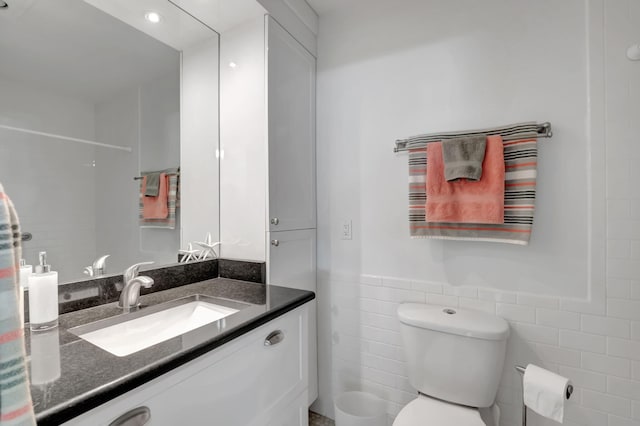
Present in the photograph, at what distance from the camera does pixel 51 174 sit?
1058 millimetres

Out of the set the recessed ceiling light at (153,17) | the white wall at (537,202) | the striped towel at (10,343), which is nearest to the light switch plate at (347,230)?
the white wall at (537,202)

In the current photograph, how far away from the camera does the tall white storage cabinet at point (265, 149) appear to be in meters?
1.47

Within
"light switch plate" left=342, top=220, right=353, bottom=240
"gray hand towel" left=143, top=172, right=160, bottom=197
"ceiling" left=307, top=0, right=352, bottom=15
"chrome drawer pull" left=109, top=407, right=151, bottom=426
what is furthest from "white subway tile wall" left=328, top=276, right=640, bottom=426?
"ceiling" left=307, top=0, right=352, bottom=15

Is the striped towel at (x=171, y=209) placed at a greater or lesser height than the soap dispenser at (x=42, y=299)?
greater

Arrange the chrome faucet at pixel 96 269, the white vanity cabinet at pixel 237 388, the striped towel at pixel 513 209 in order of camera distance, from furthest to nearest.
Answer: the striped towel at pixel 513 209 → the chrome faucet at pixel 96 269 → the white vanity cabinet at pixel 237 388

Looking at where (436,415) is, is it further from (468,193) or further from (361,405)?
(468,193)

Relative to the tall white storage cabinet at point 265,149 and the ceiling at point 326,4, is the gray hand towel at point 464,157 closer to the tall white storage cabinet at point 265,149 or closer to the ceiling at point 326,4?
the tall white storage cabinet at point 265,149

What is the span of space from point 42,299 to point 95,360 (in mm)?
334

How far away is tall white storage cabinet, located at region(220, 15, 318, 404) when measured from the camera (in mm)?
1466

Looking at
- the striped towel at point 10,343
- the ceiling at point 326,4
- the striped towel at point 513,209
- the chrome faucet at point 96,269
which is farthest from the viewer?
the ceiling at point 326,4

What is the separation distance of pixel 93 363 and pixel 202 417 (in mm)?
305

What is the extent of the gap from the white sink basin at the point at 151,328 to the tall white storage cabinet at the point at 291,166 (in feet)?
1.17

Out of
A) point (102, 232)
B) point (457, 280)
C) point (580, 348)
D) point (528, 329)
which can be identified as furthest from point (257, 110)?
point (580, 348)

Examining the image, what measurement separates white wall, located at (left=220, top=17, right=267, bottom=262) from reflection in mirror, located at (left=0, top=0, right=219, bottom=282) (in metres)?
0.07
